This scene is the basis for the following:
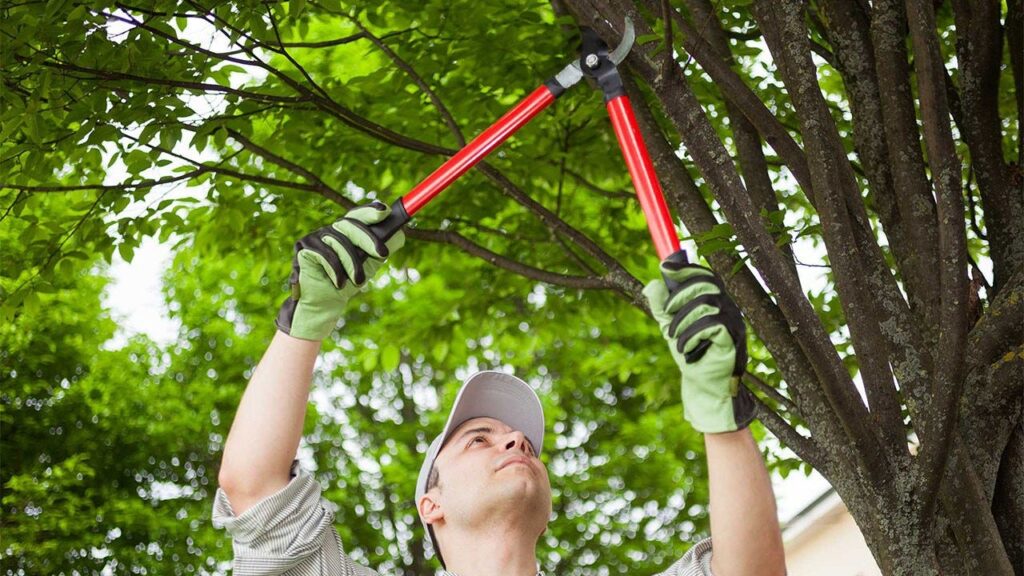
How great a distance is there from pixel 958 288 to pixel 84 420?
1379 centimetres

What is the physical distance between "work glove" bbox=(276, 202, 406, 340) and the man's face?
2.06 ft

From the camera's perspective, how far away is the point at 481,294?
6562 millimetres

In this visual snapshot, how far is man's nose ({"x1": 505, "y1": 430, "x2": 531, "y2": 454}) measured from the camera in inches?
119

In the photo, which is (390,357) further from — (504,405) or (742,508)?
(742,508)

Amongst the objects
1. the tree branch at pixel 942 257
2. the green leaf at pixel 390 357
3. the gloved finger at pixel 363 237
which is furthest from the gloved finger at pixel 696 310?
the green leaf at pixel 390 357

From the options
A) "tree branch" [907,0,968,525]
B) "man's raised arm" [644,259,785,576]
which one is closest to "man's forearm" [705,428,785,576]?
"man's raised arm" [644,259,785,576]

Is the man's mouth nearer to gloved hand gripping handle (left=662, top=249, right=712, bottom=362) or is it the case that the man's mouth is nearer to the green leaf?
gloved hand gripping handle (left=662, top=249, right=712, bottom=362)

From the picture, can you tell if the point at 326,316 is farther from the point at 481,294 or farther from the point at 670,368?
the point at 670,368

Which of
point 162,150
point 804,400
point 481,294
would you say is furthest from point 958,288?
point 481,294

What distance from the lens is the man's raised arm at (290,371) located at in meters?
2.46

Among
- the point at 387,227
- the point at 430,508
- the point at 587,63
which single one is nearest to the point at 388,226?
the point at 387,227

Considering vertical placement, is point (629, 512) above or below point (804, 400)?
above

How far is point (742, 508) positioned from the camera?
2.16 m

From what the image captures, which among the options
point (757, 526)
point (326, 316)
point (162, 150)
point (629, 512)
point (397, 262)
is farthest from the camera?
point (629, 512)
